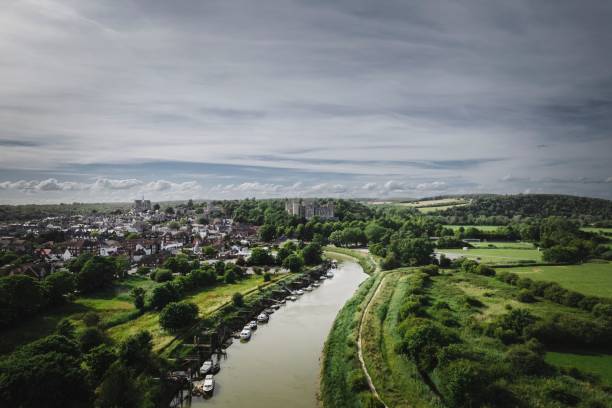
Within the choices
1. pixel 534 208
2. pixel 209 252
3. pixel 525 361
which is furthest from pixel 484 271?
pixel 534 208

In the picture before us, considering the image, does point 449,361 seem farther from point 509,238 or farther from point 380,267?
point 509,238

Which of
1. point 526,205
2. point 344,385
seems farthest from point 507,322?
point 526,205

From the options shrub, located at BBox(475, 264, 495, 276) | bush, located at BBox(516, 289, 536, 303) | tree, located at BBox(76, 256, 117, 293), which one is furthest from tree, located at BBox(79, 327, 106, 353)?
shrub, located at BBox(475, 264, 495, 276)

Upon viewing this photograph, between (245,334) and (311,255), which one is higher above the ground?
(311,255)

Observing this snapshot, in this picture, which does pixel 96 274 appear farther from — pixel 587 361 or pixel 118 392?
pixel 587 361

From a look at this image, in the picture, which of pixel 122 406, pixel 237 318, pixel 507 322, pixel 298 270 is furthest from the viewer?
pixel 298 270

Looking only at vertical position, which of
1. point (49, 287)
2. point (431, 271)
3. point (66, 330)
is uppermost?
point (49, 287)

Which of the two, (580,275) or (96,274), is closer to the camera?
(96,274)
